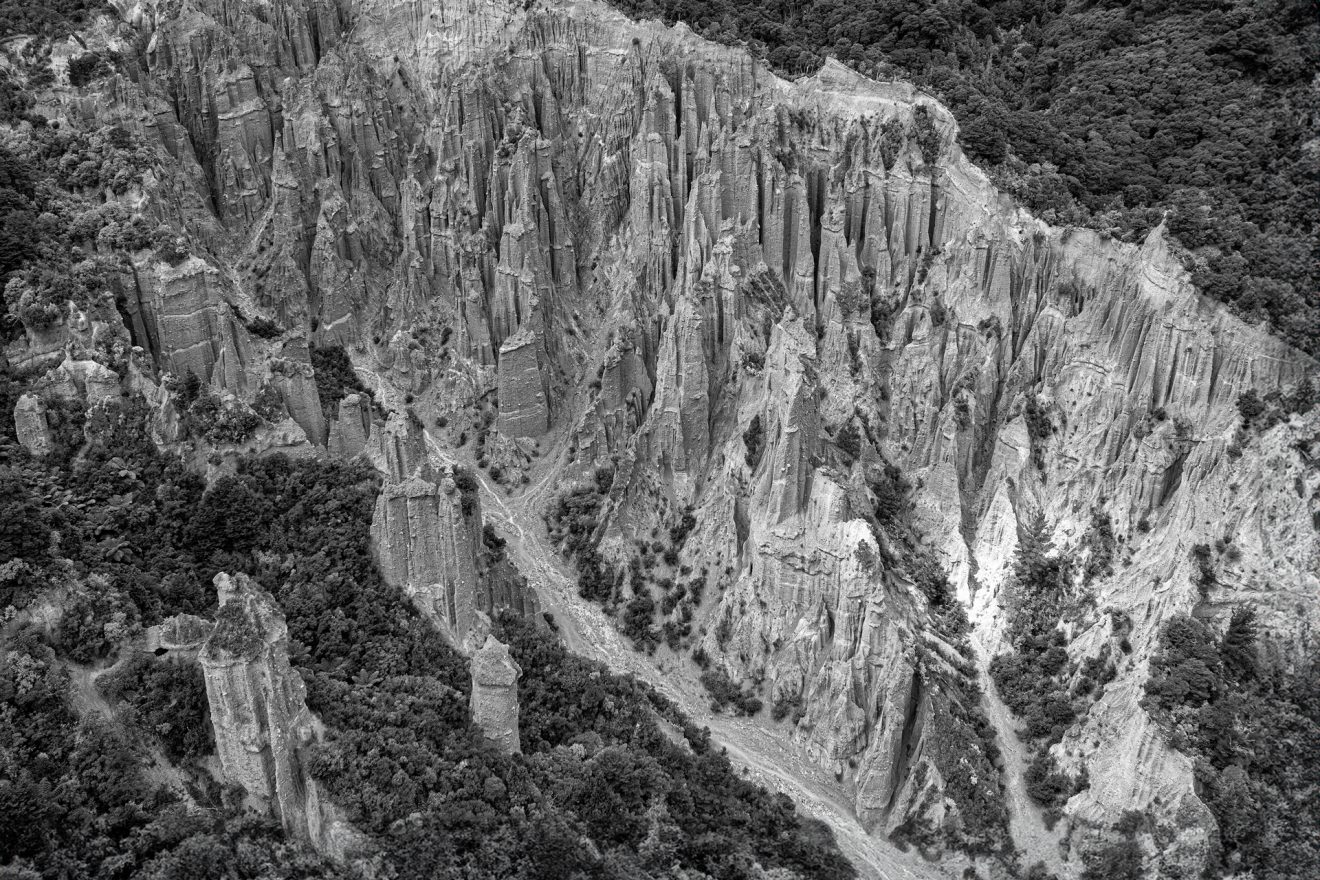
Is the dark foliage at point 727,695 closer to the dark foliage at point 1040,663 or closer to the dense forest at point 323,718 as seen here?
the dense forest at point 323,718

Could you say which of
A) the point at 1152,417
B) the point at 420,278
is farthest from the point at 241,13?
the point at 1152,417

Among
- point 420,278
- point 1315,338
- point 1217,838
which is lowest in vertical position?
point 1217,838

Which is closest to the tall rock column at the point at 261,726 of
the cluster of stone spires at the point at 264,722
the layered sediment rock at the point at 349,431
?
the cluster of stone spires at the point at 264,722

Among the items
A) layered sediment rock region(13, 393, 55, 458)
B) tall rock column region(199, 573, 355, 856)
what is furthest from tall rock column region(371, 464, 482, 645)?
layered sediment rock region(13, 393, 55, 458)

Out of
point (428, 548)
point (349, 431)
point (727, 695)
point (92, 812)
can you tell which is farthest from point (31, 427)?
point (727, 695)

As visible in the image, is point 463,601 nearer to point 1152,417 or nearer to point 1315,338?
point 1152,417

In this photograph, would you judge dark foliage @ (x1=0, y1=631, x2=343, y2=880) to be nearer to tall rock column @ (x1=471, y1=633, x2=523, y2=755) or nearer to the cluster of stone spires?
the cluster of stone spires
